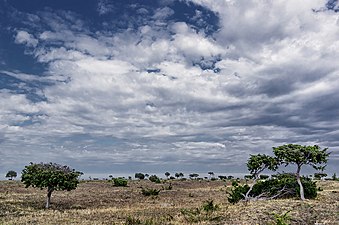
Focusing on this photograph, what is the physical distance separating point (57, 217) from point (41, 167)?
379 inches

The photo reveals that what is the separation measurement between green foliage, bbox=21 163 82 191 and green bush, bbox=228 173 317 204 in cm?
1600

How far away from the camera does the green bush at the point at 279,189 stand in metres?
35.3

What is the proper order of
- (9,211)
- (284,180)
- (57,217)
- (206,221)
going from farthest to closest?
(284,180) → (9,211) → (57,217) → (206,221)

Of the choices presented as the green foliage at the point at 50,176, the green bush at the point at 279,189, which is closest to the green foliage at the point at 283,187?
the green bush at the point at 279,189

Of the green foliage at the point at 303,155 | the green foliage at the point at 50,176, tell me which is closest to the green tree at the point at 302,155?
the green foliage at the point at 303,155

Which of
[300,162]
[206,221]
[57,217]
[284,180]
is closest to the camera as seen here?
[206,221]

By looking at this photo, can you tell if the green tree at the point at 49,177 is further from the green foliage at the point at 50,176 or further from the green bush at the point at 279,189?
the green bush at the point at 279,189

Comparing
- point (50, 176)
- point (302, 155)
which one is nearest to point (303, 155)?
point (302, 155)

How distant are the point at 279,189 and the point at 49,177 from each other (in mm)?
22878

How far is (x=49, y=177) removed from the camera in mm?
33844

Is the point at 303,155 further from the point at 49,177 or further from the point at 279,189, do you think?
the point at 49,177

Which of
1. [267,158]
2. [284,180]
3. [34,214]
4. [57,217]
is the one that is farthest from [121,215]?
[284,180]

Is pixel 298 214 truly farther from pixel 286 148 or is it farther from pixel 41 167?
pixel 41 167

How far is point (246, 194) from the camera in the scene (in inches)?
1347
